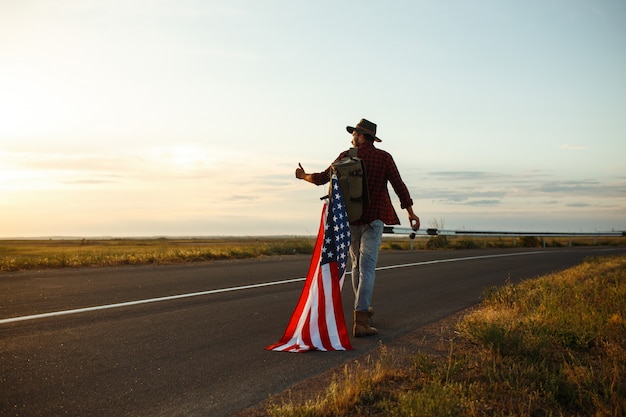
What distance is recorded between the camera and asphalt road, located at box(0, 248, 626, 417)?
442 centimetres

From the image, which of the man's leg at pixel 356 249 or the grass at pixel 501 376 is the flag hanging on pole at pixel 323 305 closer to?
the man's leg at pixel 356 249

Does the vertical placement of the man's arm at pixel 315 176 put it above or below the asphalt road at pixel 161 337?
above

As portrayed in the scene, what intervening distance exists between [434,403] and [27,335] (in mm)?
4673

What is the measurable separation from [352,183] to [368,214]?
0.44 m

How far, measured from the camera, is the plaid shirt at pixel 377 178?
6.82 metres

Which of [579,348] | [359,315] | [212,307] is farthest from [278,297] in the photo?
[579,348]

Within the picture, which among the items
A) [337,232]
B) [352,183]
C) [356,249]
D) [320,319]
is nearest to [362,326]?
[320,319]

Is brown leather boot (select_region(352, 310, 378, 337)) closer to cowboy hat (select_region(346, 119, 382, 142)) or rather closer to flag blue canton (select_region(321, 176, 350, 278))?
flag blue canton (select_region(321, 176, 350, 278))

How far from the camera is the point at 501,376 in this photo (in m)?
4.68

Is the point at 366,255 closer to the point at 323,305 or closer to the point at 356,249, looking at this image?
the point at 356,249

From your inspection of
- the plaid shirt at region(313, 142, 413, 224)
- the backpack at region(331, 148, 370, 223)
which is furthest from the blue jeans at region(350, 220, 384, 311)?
the backpack at region(331, 148, 370, 223)

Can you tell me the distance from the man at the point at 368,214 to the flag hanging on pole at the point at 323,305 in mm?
414

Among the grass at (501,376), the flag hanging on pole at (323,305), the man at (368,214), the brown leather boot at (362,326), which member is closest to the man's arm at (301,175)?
the man at (368,214)

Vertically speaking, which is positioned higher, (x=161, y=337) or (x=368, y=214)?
(x=368, y=214)
